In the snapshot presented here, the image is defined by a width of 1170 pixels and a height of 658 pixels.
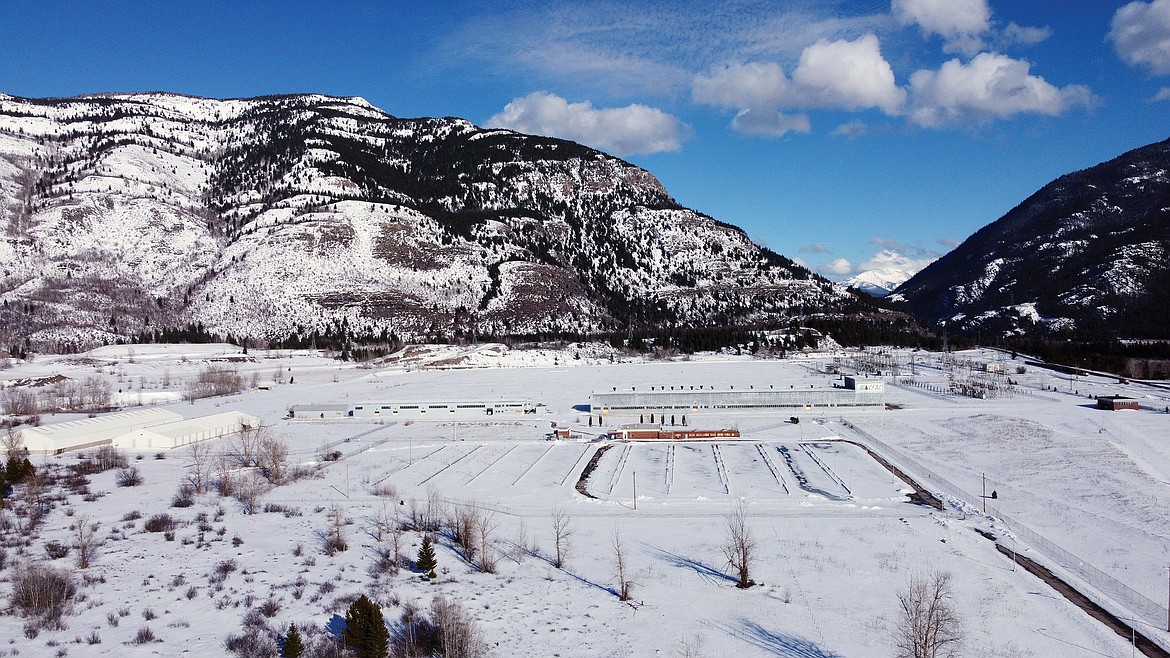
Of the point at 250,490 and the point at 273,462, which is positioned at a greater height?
the point at 273,462

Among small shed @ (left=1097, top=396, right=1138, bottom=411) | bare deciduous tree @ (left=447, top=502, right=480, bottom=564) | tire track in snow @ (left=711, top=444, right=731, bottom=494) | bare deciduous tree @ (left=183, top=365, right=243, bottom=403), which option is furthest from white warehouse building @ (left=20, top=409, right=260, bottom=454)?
small shed @ (left=1097, top=396, right=1138, bottom=411)

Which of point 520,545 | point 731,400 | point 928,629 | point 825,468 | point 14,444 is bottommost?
point 520,545

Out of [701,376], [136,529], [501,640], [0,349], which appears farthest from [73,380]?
[501,640]

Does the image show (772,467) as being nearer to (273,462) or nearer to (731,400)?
(731,400)

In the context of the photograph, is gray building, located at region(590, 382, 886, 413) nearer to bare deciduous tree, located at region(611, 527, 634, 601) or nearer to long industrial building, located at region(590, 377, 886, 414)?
long industrial building, located at region(590, 377, 886, 414)

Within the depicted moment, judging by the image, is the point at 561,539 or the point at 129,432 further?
the point at 129,432

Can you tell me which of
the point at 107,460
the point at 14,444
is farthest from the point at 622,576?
the point at 14,444

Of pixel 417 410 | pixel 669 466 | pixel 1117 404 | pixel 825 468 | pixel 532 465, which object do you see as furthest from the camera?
pixel 417 410
